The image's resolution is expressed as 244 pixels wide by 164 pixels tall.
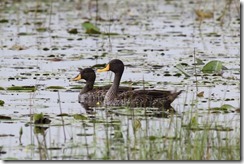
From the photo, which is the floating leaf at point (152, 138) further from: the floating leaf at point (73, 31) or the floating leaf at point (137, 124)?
the floating leaf at point (73, 31)

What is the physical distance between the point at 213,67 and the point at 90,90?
2.38 metres

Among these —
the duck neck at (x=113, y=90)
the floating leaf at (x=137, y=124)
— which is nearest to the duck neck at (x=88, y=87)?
the duck neck at (x=113, y=90)

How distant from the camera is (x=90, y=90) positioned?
13.4 meters

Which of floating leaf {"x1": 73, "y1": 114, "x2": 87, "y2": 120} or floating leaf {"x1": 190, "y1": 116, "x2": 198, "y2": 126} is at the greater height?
floating leaf {"x1": 190, "y1": 116, "x2": 198, "y2": 126}

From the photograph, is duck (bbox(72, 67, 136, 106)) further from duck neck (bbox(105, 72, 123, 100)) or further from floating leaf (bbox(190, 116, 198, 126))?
floating leaf (bbox(190, 116, 198, 126))

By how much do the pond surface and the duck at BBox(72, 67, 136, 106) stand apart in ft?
0.52

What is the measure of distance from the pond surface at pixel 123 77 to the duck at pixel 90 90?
159 millimetres

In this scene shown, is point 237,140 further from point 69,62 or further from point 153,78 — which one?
point 69,62

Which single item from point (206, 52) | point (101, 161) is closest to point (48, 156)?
point (101, 161)

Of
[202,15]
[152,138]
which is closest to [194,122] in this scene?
[152,138]

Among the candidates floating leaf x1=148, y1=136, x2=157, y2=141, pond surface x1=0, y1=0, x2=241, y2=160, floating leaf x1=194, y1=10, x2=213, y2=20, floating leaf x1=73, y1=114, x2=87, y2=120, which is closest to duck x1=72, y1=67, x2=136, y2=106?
pond surface x1=0, y1=0, x2=241, y2=160

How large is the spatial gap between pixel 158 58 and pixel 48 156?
8.30m

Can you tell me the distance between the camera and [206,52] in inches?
687

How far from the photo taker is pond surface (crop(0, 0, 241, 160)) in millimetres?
8959
